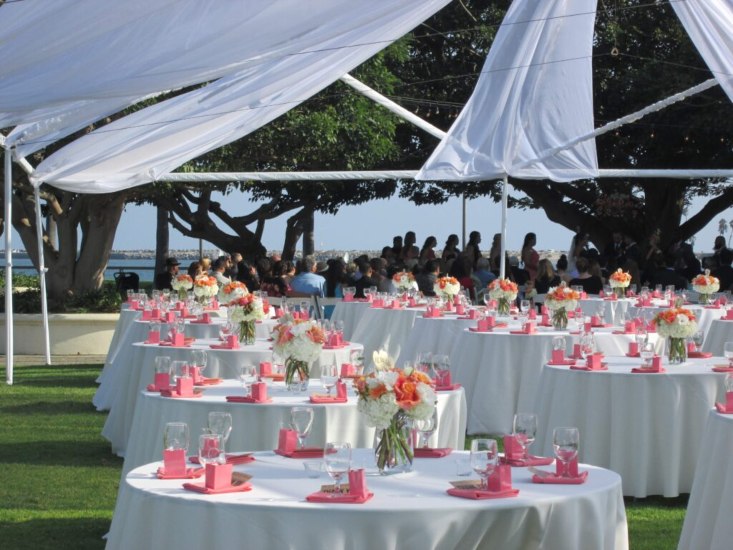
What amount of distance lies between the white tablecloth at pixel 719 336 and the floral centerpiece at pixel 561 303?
2093 millimetres

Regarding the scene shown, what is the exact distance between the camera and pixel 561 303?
486 inches

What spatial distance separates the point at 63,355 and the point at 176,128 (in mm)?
6570

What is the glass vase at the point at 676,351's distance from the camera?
370 inches

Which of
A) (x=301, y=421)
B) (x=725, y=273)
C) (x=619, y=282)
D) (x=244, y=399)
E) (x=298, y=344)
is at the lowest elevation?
(x=244, y=399)

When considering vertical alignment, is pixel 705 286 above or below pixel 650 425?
above

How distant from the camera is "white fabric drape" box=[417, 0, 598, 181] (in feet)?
52.3

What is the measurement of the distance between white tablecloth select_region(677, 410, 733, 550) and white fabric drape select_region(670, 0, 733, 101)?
367 cm

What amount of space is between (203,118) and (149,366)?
3.27m

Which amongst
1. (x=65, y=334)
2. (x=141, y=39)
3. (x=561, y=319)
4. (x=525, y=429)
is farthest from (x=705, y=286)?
(x=525, y=429)

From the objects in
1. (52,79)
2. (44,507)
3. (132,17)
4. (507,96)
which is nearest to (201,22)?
(132,17)

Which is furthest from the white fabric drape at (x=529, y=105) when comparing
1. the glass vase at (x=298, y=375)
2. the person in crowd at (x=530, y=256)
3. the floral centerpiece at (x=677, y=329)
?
the glass vase at (x=298, y=375)

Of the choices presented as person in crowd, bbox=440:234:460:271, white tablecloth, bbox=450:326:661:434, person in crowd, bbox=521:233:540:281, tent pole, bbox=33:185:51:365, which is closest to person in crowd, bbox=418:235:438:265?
person in crowd, bbox=440:234:460:271

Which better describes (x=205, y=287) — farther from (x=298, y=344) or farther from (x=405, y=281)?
(x=298, y=344)

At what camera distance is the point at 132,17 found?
7.68 metres
